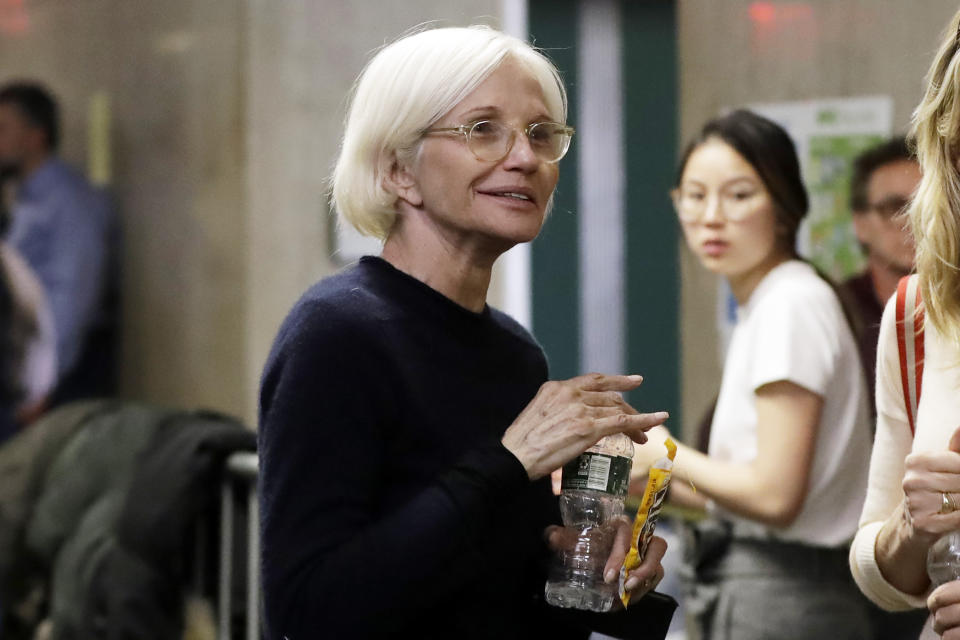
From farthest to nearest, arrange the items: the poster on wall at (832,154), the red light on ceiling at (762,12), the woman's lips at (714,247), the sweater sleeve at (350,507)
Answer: the red light on ceiling at (762,12) < the poster on wall at (832,154) < the woman's lips at (714,247) < the sweater sleeve at (350,507)

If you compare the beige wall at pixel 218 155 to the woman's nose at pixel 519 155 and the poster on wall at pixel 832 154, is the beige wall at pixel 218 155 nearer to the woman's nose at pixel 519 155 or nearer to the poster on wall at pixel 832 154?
the poster on wall at pixel 832 154

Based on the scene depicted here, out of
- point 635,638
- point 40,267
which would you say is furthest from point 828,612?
point 40,267

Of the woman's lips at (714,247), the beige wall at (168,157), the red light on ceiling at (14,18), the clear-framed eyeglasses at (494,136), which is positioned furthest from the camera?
the red light on ceiling at (14,18)

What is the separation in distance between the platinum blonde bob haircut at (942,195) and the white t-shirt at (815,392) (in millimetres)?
818

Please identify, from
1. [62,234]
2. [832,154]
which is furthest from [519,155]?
[62,234]

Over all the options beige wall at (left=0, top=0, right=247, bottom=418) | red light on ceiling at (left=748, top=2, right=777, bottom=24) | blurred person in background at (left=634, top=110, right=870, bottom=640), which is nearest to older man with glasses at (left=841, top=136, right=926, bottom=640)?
blurred person in background at (left=634, top=110, right=870, bottom=640)

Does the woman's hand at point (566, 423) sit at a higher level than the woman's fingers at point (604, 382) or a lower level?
lower

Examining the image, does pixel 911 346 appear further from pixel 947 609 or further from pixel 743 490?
pixel 743 490

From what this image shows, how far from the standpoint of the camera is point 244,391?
563 centimetres

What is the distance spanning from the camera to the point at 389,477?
1924 millimetres

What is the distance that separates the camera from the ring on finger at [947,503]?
1871mm

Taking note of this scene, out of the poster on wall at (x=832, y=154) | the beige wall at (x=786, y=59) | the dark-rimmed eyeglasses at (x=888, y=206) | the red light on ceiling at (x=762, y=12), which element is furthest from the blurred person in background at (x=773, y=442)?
the red light on ceiling at (x=762, y=12)

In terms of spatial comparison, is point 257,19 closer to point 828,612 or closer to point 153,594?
point 153,594

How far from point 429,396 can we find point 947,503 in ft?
2.36
